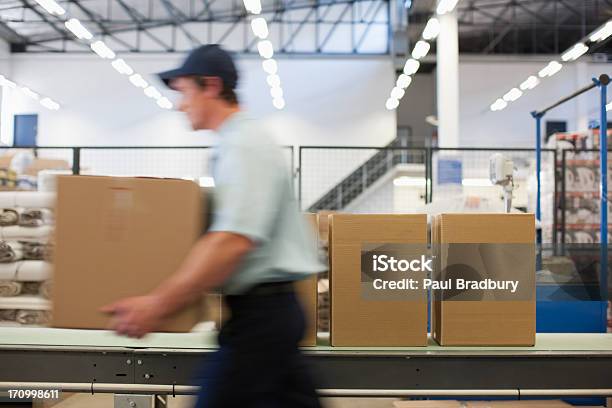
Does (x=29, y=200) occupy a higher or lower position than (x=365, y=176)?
lower

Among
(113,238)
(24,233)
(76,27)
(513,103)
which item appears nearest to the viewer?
(113,238)

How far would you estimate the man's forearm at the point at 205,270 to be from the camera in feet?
4.32

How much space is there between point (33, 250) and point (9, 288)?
0.62 ft

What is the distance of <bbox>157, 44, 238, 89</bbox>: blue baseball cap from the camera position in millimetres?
1504

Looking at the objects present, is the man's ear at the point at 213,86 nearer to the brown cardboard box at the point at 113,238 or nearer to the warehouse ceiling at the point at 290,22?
the brown cardboard box at the point at 113,238

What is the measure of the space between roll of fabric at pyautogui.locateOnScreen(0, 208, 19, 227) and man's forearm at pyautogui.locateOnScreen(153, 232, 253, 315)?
166cm

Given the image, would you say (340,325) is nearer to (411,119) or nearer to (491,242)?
(491,242)

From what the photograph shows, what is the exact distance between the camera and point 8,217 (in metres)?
2.69

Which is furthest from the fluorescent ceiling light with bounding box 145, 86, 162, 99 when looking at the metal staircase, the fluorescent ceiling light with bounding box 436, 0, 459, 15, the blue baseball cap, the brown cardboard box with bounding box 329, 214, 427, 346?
the blue baseball cap

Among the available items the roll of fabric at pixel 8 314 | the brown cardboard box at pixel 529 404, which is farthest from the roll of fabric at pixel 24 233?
the brown cardboard box at pixel 529 404

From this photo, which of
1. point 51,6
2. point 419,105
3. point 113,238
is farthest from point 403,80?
point 113,238

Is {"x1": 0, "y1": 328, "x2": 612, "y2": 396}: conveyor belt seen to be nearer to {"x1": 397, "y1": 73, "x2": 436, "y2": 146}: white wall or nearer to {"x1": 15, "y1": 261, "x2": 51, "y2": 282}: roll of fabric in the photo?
{"x1": 15, "y1": 261, "x2": 51, "y2": 282}: roll of fabric

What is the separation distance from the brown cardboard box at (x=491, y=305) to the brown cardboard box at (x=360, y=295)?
132mm

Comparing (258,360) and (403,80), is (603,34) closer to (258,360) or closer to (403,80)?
(258,360)
